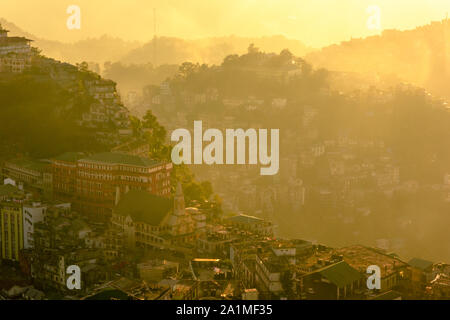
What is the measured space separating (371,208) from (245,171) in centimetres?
1375

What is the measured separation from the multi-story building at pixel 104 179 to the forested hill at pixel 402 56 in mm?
73931

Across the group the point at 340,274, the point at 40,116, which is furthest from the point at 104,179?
the point at 340,274

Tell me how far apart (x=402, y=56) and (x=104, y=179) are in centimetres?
8583

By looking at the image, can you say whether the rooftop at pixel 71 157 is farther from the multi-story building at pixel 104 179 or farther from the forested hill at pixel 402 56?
the forested hill at pixel 402 56

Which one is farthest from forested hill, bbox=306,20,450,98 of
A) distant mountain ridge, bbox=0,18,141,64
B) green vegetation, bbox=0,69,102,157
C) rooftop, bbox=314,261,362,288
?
rooftop, bbox=314,261,362,288

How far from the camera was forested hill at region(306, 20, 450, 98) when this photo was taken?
108m

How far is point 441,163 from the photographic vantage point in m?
78.1

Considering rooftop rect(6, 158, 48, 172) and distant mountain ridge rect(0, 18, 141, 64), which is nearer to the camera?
rooftop rect(6, 158, 48, 172)

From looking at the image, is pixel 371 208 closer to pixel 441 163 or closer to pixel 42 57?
pixel 441 163

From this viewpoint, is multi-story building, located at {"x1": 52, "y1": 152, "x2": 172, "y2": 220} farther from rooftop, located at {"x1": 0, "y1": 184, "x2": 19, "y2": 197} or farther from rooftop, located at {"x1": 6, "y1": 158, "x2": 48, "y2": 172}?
rooftop, located at {"x1": 0, "y1": 184, "x2": 19, "y2": 197}

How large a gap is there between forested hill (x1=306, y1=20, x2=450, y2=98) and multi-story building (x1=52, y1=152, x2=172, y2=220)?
2911 inches
